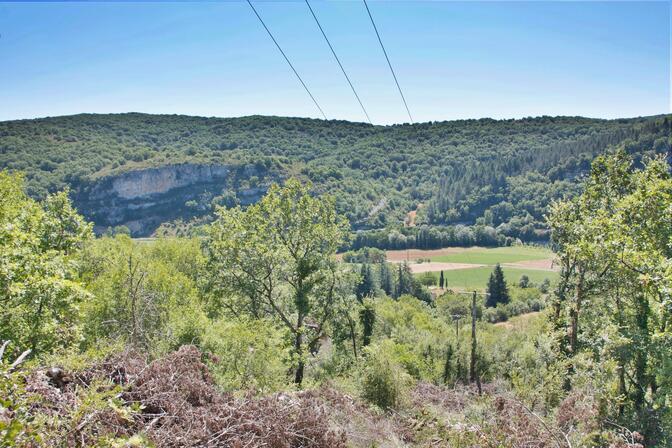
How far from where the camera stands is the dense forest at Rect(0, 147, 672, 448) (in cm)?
676

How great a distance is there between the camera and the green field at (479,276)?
102 meters

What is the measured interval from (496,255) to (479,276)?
3009 centimetres

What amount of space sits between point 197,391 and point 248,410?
3.42 feet

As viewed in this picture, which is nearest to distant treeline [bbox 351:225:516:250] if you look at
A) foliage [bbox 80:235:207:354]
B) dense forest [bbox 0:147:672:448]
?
dense forest [bbox 0:147:672:448]

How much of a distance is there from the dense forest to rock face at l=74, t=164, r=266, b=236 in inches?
6310

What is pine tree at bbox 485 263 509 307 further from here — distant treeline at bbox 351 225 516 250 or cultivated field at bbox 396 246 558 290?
distant treeline at bbox 351 225 516 250

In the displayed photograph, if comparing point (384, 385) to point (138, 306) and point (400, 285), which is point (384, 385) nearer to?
point (138, 306)

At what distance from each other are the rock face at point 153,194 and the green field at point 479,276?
95715mm

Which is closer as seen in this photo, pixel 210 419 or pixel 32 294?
pixel 210 419

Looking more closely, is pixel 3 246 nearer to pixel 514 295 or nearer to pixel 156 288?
pixel 156 288

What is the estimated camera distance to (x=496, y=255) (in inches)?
5330

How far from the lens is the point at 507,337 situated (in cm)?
4503

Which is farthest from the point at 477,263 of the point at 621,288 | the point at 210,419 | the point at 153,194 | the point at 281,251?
the point at 153,194

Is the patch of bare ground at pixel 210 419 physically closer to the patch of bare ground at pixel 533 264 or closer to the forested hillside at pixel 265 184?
the patch of bare ground at pixel 533 264
